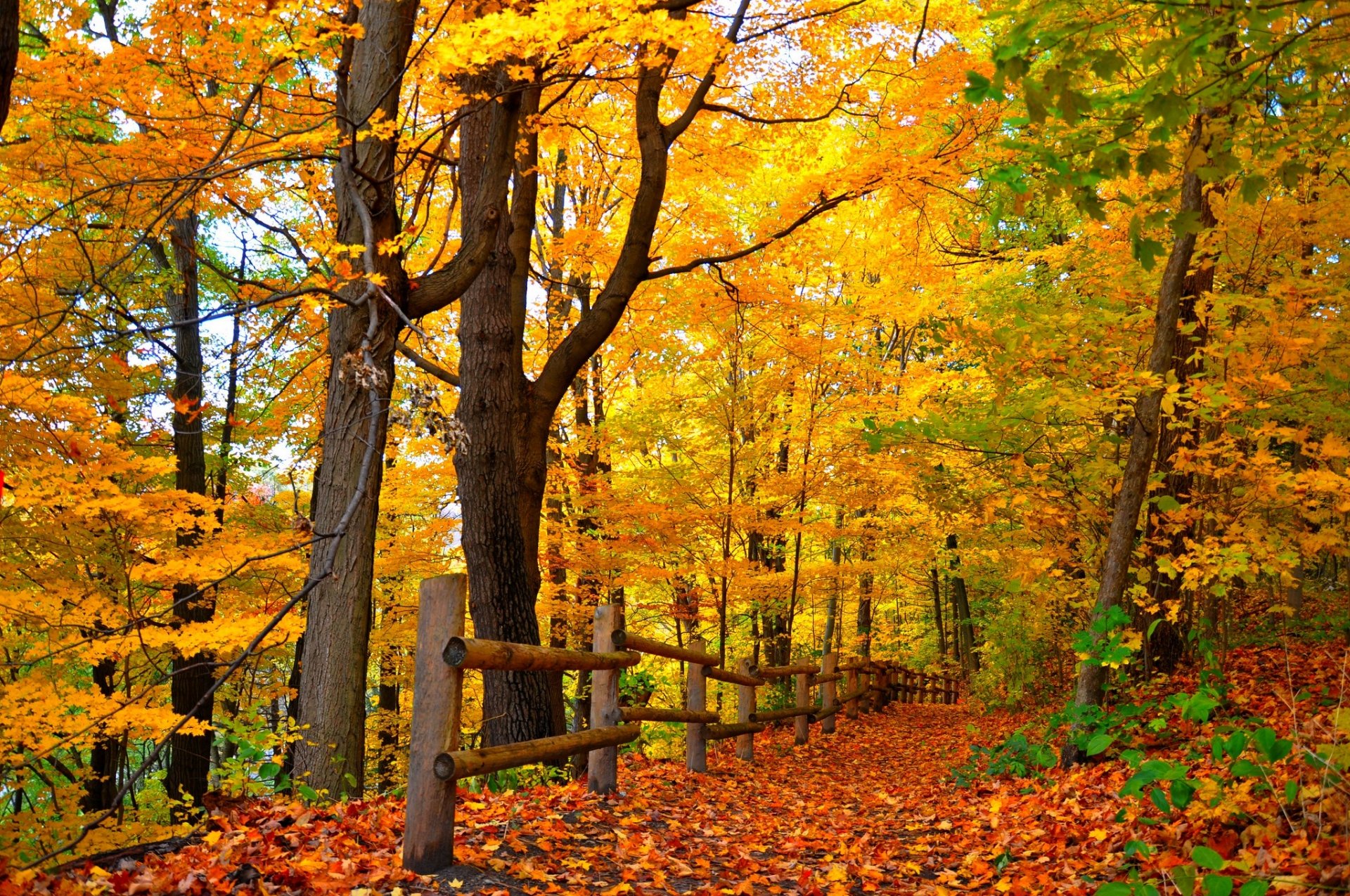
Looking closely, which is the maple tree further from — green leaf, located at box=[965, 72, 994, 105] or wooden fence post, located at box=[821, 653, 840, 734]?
wooden fence post, located at box=[821, 653, 840, 734]

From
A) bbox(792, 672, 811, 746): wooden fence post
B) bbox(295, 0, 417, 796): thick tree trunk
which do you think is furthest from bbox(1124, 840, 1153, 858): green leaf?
bbox(792, 672, 811, 746): wooden fence post

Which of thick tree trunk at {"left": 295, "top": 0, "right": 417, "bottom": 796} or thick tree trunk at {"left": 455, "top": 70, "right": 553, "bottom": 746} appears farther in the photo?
thick tree trunk at {"left": 455, "top": 70, "right": 553, "bottom": 746}

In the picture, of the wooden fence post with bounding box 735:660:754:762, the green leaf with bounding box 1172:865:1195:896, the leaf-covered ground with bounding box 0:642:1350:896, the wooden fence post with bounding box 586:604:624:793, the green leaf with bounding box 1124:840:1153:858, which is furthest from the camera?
the wooden fence post with bounding box 735:660:754:762

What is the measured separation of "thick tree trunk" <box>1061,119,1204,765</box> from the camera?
6898 mm

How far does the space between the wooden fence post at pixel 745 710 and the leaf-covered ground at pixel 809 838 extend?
1539 mm

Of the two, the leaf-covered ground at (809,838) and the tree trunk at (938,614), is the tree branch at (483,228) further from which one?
the tree trunk at (938,614)

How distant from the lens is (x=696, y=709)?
8.34 m

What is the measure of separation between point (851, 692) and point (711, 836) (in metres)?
10.4

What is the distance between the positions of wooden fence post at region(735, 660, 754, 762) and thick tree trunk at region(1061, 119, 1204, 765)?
367cm

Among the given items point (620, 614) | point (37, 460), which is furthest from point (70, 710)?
point (620, 614)

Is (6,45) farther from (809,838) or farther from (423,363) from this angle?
(809,838)

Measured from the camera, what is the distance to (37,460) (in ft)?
27.5

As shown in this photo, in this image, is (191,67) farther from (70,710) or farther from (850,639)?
(850,639)

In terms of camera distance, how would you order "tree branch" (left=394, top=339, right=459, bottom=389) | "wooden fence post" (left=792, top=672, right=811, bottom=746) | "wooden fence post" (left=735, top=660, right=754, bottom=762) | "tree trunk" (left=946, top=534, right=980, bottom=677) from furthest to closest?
"tree trunk" (left=946, top=534, right=980, bottom=677) < "wooden fence post" (left=792, top=672, right=811, bottom=746) < "wooden fence post" (left=735, top=660, right=754, bottom=762) < "tree branch" (left=394, top=339, right=459, bottom=389)
